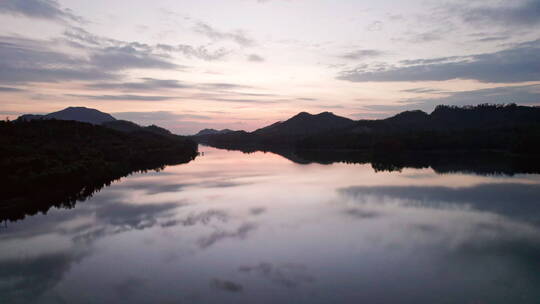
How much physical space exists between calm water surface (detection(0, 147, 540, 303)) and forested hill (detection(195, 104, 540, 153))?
48454 millimetres

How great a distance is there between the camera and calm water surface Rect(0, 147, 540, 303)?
7555 mm

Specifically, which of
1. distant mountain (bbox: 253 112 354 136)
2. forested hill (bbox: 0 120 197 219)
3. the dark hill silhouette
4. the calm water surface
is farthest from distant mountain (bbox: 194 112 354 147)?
the calm water surface

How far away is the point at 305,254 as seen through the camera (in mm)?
9875

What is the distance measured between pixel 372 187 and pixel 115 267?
17.3 meters

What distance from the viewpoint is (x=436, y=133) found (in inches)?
2975

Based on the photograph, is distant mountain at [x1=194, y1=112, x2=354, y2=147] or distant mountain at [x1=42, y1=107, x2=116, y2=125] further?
distant mountain at [x1=42, y1=107, x2=116, y2=125]

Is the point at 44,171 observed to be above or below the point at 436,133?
below

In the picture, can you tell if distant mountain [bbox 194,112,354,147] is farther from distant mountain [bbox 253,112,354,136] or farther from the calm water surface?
the calm water surface

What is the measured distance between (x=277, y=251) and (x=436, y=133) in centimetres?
7414

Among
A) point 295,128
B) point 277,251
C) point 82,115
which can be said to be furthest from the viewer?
point 82,115

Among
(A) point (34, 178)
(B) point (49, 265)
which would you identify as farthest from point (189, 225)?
(A) point (34, 178)

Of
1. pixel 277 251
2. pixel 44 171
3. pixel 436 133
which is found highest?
pixel 436 133

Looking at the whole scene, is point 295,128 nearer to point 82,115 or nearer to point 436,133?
point 436,133

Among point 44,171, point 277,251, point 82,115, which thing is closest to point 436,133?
point 44,171
